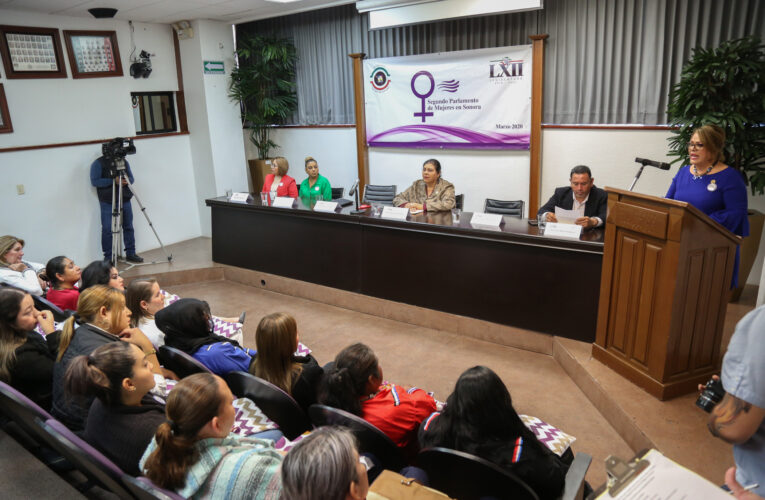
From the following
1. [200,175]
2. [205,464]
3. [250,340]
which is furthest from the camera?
[200,175]

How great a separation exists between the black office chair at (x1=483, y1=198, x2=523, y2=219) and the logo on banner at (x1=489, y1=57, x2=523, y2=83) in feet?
4.76

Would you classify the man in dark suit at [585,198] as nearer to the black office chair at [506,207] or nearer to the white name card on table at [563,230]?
the white name card on table at [563,230]

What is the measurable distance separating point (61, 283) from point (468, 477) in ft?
9.33

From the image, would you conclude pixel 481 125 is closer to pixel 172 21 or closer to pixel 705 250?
pixel 705 250

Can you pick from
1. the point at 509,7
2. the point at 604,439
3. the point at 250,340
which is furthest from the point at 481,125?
the point at 604,439

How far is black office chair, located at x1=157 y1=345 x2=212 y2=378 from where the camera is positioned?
2.25 meters

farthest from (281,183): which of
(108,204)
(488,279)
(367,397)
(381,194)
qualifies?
(367,397)

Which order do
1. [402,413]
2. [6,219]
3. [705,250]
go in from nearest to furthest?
[402,413]
[705,250]
[6,219]

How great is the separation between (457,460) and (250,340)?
2677 millimetres

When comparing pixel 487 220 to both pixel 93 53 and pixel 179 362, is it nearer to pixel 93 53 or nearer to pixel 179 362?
pixel 179 362

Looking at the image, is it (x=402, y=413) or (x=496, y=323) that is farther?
(x=496, y=323)

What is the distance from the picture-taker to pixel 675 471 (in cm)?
104

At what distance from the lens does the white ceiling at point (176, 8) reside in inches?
188

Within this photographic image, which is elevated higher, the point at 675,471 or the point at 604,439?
the point at 675,471
